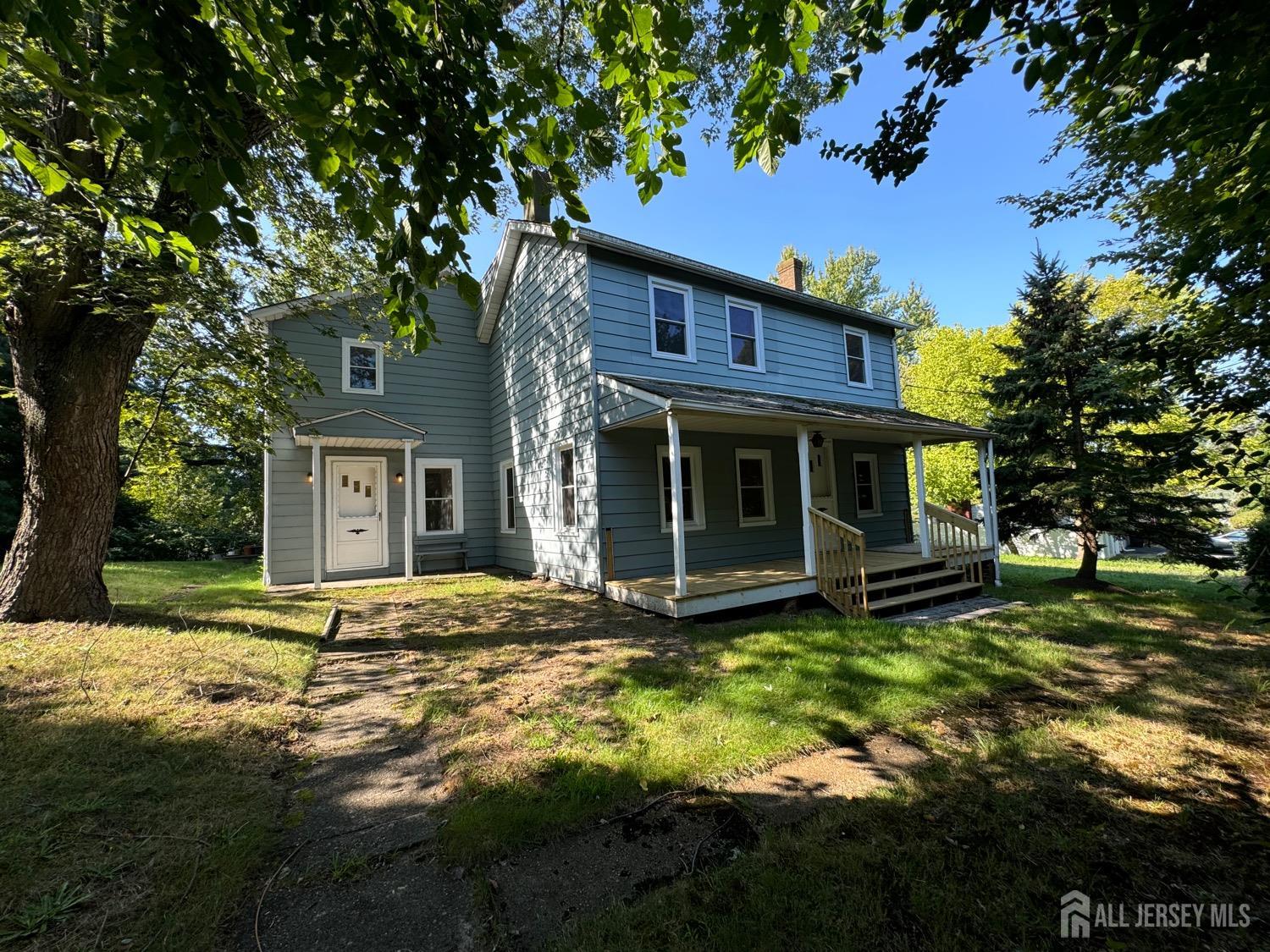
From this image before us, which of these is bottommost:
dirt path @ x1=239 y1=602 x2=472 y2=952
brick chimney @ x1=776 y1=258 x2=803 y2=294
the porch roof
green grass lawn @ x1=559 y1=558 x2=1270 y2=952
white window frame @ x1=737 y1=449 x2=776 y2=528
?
green grass lawn @ x1=559 y1=558 x2=1270 y2=952

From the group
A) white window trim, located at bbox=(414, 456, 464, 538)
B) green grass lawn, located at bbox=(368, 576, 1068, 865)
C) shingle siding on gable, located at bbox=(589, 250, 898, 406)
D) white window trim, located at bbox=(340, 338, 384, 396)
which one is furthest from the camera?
white window trim, located at bbox=(414, 456, 464, 538)

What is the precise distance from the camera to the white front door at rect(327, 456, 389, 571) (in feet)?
32.4

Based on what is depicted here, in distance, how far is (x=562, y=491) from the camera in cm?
878

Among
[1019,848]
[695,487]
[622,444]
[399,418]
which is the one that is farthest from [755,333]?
[1019,848]

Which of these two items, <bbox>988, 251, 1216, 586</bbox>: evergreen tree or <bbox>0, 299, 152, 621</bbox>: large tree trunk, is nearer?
<bbox>0, 299, 152, 621</bbox>: large tree trunk

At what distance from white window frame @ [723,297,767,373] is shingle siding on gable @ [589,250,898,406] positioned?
3.0 inches

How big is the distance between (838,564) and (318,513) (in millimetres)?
8864

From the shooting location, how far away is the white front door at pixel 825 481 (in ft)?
34.1

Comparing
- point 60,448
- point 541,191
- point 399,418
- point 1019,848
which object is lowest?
point 1019,848

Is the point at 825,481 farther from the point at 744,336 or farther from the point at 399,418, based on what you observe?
the point at 399,418

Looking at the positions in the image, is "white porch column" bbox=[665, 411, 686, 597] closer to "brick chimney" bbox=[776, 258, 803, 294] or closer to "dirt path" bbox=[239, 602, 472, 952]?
"dirt path" bbox=[239, 602, 472, 952]

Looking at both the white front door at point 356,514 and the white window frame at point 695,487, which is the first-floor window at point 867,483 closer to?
the white window frame at point 695,487

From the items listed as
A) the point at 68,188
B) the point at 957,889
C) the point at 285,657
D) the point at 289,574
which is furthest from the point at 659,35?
the point at 289,574

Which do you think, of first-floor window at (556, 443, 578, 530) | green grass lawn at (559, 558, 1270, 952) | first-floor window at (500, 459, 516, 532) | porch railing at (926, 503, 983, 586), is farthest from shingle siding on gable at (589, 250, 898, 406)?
green grass lawn at (559, 558, 1270, 952)
